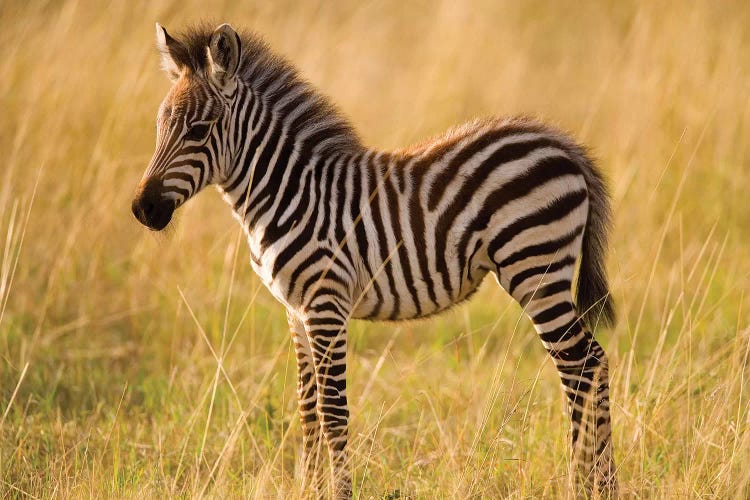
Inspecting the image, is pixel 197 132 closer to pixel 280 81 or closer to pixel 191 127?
pixel 191 127

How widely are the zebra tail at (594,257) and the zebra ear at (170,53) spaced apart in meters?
2.07

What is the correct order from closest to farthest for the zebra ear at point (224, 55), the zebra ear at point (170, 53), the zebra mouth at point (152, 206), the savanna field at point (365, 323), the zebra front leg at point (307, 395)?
the zebra mouth at point (152, 206), the zebra ear at point (224, 55), the zebra ear at point (170, 53), the zebra front leg at point (307, 395), the savanna field at point (365, 323)

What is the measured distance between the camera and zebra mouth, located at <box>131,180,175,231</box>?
422 cm

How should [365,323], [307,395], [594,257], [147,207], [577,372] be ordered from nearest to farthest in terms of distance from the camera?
[147,207] → [577,372] → [594,257] → [307,395] → [365,323]

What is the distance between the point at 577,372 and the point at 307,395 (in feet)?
4.63

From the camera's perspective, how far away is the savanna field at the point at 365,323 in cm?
489

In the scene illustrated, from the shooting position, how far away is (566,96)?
1212cm

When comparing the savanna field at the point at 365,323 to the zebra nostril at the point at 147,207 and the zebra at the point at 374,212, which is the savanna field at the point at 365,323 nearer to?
the zebra at the point at 374,212

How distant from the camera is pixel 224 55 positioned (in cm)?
444

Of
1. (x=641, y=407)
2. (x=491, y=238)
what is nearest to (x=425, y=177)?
(x=491, y=238)

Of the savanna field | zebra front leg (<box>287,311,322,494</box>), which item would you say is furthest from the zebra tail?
zebra front leg (<box>287,311,322,494</box>)

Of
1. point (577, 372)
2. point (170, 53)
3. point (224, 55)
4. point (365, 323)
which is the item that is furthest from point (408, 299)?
point (365, 323)

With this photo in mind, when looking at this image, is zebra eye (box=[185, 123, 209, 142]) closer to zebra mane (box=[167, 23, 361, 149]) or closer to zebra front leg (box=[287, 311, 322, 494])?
zebra mane (box=[167, 23, 361, 149])

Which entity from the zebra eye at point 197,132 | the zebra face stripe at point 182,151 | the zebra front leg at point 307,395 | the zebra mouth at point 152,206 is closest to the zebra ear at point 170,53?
the zebra face stripe at point 182,151
